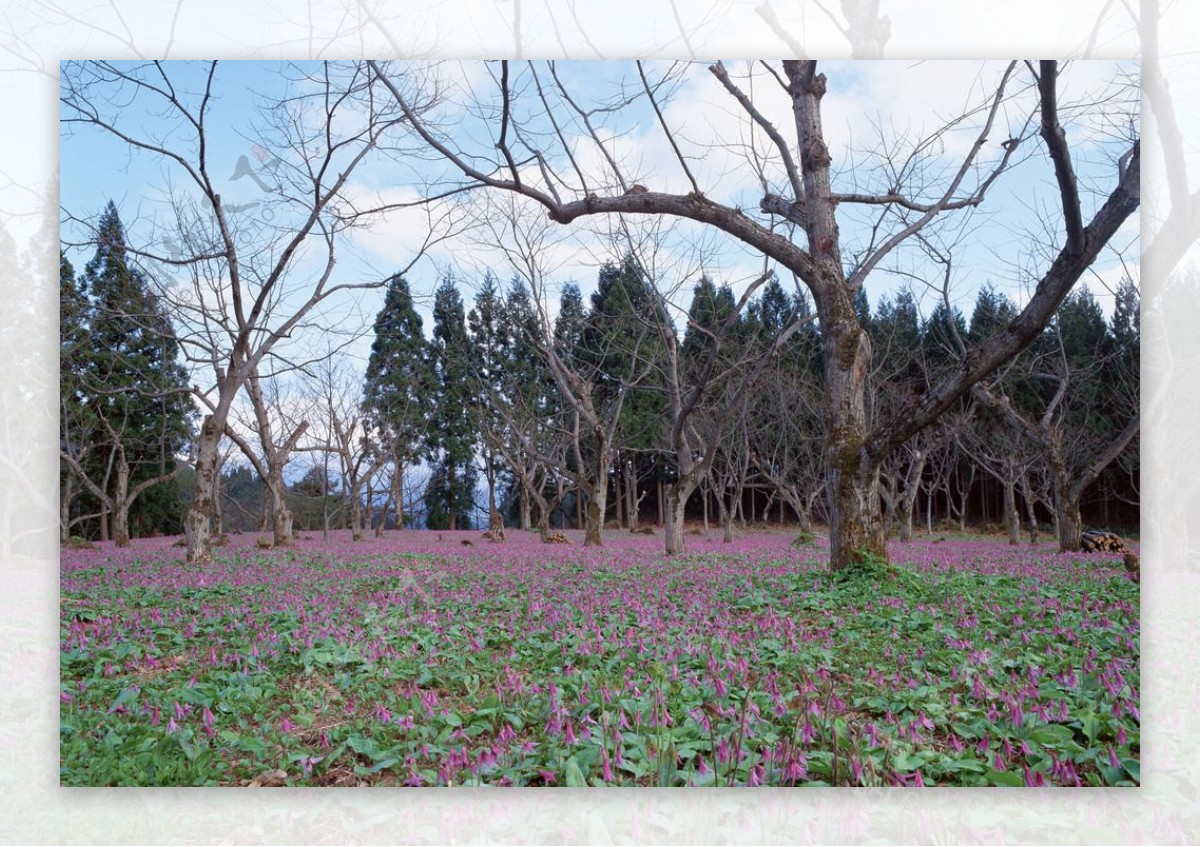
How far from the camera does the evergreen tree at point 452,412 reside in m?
12.4

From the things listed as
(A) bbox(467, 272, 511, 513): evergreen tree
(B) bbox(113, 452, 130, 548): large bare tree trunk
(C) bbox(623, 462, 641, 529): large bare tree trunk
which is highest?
(A) bbox(467, 272, 511, 513): evergreen tree

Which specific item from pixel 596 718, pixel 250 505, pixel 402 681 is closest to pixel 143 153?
pixel 402 681

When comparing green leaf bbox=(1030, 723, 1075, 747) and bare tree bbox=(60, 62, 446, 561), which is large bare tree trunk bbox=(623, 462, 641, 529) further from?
green leaf bbox=(1030, 723, 1075, 747)

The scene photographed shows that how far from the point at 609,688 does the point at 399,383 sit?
1101 centimetres

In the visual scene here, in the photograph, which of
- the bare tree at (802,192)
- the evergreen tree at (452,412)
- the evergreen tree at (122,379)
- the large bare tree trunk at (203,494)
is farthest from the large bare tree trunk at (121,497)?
the bare tree at (802,192)

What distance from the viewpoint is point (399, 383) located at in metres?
13.7

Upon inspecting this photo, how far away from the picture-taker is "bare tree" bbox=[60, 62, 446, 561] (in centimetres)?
514

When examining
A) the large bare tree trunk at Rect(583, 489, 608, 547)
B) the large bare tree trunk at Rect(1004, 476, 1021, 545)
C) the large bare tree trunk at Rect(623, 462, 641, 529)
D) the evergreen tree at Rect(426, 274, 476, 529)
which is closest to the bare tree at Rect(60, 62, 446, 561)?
the evergreen tree at Rect(426, 274, 476, 529)

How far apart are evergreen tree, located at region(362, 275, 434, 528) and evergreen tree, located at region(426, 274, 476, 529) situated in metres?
0.30

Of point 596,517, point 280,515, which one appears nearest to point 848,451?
point 596,517

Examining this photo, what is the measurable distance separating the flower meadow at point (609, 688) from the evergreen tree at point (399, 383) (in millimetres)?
4438

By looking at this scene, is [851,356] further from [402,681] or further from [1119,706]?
[402,681]

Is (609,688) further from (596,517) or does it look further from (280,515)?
(596,517)

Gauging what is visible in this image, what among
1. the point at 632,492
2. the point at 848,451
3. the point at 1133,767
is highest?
the point at 848,451
